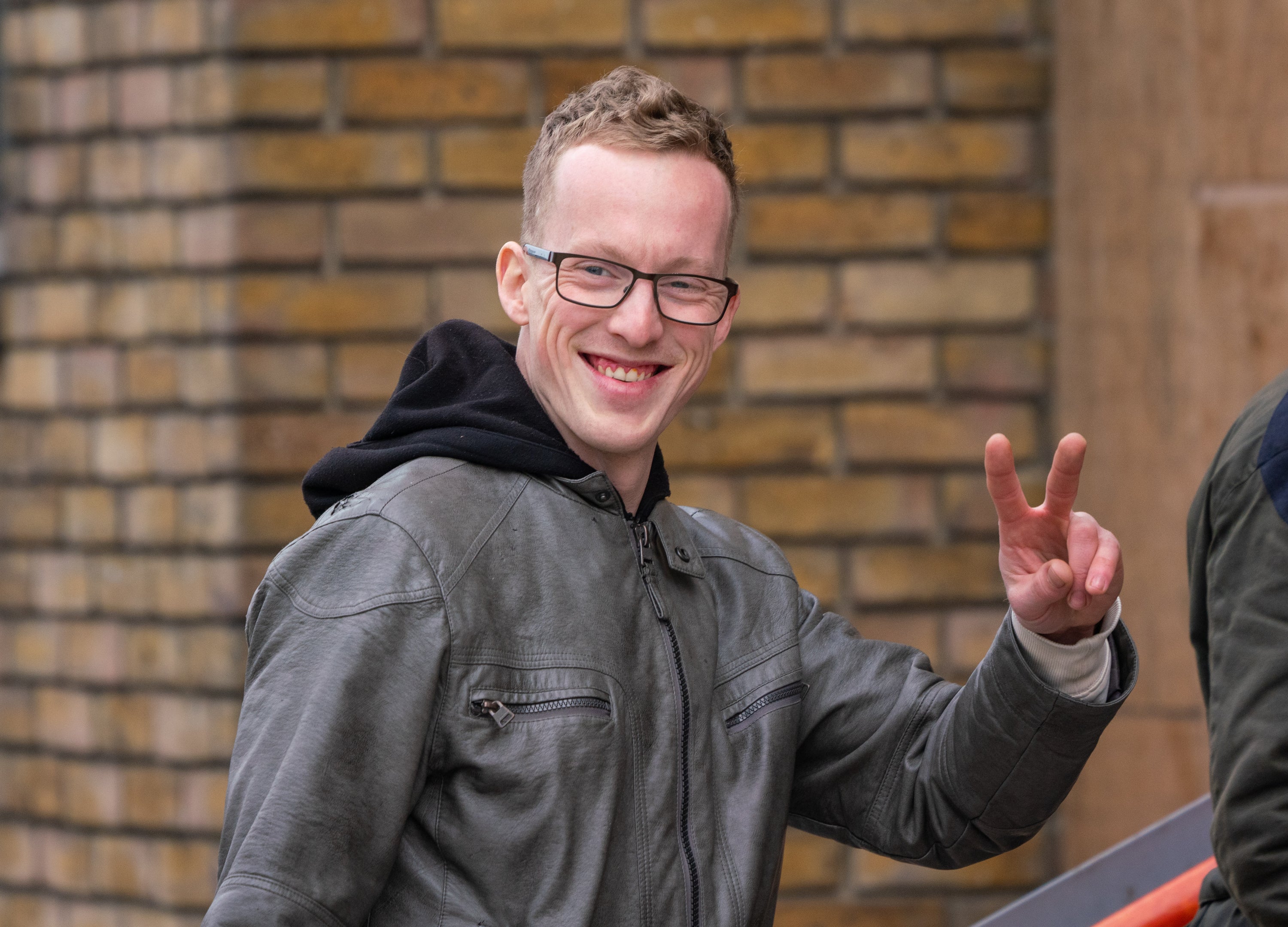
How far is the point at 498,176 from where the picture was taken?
3119 millimetres

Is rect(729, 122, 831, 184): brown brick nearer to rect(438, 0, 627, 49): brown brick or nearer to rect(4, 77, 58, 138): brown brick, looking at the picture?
rect(438, 0, 627, 49): brown brick

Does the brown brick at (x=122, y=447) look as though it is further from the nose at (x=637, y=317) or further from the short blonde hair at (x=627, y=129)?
the nose at (x=637, y=317)

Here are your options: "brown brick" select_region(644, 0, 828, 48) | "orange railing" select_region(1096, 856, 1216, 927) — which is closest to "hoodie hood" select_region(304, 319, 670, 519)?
"orange railing" select_region(1096, 856, 1216, 927)

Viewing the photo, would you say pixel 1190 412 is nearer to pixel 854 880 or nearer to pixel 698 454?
pixel 698 454

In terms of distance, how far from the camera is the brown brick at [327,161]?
3119mm

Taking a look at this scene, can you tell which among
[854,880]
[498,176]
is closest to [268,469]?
[498,176]

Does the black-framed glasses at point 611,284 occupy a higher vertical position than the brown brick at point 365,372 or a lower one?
higher

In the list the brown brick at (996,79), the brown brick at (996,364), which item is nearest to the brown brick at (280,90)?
the brown brick at (996,79)

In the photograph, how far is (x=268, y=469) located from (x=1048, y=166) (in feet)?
6.29

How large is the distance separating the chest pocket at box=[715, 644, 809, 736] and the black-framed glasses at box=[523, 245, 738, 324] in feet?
1.39

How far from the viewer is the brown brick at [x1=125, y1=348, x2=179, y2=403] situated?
127 inches

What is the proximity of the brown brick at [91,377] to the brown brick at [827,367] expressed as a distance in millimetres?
1509

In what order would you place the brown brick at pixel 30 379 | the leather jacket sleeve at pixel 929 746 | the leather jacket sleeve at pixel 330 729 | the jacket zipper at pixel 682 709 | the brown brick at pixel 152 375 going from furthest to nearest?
the brown brick at pixel 30 379 → the brown brick at pixel 152 375 → the leather jacket sleeve at pixel 929 746 → the jacket zipper at pixel 682 709 → the leather jacket sleeve at pixel 330 729

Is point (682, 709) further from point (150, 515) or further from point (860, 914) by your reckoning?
point (150, 515)
